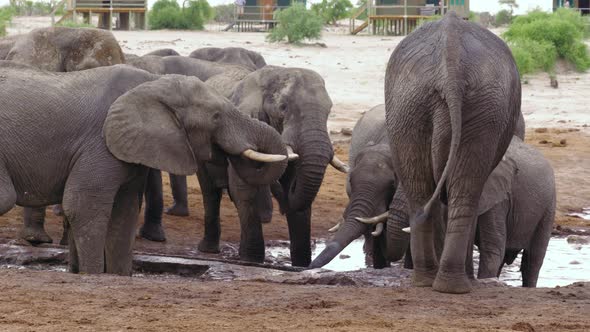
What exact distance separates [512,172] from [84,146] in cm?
255

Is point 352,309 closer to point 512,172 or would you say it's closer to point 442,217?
point 442,217

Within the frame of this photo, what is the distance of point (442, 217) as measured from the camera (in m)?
7.64

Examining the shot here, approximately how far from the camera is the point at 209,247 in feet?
33.6

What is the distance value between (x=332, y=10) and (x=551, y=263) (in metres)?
31.8

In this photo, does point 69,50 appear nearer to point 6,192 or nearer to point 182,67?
point 182,67

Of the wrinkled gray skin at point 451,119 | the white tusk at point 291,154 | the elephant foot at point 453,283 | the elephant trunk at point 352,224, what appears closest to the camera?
the wrinkled gray skin at point 451,119

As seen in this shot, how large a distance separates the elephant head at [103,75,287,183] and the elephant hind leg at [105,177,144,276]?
37cm

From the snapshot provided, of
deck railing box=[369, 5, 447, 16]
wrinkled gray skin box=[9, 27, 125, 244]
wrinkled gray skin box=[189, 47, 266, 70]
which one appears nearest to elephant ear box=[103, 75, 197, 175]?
wrinkled gray skin box=[9, 27, 125, 244]

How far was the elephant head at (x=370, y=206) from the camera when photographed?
332 inches

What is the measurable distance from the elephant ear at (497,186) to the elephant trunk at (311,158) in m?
1.43

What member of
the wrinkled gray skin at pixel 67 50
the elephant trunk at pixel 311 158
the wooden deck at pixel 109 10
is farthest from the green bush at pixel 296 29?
the elephant trunk at pixel 311 158

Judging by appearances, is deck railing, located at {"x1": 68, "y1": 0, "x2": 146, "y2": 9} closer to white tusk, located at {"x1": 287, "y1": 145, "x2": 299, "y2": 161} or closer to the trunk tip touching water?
white tusk, located at {"x1": 287, "y1": 145, "x2": 299, "y2": 161}

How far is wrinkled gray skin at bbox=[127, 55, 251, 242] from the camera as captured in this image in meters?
10.7

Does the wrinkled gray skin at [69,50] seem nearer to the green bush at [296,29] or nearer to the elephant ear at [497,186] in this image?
the elephant ear at [497,186]
